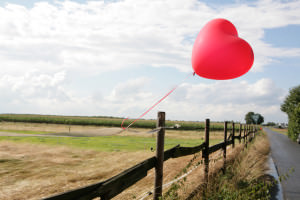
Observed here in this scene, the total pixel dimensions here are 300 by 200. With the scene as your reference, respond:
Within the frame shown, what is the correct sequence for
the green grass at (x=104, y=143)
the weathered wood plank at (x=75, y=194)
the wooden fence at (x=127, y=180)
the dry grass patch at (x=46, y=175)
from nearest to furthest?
the weathered wood plank at (x=75, y=194)
the wooden fence at (x=127, y=180)
the dry grass patch at (x=46, y=175)
the green grass at (x=104, y=143)

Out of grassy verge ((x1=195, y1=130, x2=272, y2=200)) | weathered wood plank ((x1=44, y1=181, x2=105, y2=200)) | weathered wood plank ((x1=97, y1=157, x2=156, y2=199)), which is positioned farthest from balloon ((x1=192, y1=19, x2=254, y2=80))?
weathered wood plank ((x1=44, y1=181, x2=105, y2=200))

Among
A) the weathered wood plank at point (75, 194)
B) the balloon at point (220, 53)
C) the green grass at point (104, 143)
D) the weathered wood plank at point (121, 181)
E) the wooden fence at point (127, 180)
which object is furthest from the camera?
the green grass at point (104, 143)

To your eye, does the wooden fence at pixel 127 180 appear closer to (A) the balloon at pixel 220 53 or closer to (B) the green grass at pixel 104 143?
(A) the balloon at pixel 220 53

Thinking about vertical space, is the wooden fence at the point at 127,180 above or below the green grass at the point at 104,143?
above

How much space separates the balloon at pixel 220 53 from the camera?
3.40 meters

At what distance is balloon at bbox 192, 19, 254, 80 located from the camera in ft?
11.1

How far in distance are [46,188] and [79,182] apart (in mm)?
853

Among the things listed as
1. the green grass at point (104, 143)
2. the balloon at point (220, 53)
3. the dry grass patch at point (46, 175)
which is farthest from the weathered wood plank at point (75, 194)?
the green grass at point (104, 143)

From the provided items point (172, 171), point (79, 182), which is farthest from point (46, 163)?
point (172, 171)

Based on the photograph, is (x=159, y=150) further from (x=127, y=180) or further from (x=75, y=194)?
(x=75, y=194)

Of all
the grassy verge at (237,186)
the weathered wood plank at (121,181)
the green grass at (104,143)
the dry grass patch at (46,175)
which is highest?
the weathered wood plank at (121,181)

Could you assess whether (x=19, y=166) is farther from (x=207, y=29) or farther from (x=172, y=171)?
(x=207, y=29)

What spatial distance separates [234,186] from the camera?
481cm

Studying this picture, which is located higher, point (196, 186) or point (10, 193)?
point (196, 186)
